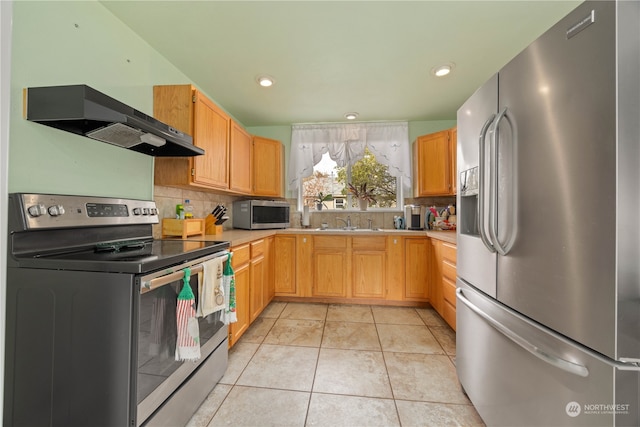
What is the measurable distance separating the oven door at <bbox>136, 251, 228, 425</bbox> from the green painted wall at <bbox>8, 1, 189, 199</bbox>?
0.79 m

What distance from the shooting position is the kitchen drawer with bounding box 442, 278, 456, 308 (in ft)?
7.30

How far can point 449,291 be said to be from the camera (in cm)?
231

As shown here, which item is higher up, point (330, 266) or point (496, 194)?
point (496, 194)

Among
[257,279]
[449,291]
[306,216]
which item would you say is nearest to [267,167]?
[306,216]

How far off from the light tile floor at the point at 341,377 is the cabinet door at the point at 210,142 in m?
1.41

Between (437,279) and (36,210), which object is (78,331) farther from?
(437,279)

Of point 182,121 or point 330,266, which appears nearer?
point 182,121

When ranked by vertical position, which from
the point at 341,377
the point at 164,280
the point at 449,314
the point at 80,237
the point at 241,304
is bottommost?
the point at 341,377

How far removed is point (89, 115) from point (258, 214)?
200 centimetres

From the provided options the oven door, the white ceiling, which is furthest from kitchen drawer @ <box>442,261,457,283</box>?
the oven door

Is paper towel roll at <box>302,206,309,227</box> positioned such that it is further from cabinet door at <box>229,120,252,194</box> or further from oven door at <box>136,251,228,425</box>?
oven door at <box>136,251,228,425</box>

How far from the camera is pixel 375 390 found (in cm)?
156

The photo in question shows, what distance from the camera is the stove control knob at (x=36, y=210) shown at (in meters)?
1.06

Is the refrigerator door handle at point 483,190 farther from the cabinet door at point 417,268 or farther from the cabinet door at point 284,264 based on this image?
Result: the cabinet door at point 284,264
